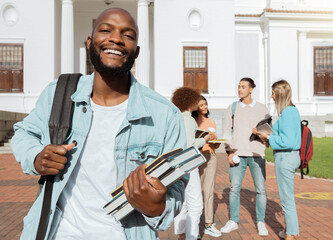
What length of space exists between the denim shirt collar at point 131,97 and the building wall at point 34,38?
18276 millimetres

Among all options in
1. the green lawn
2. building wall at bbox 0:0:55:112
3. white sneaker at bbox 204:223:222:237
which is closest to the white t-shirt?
white sneaker at bbox 204:223:222:237

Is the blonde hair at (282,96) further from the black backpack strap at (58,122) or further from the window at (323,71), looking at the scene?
the window at (323,71)

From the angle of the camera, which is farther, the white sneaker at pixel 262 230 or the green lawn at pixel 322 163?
the green lawn at pixel 322 163

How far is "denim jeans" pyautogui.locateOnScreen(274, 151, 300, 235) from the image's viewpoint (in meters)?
3.73

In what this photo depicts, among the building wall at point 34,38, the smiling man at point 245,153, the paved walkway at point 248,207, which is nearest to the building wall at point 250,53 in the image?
the building wall at point 34,38

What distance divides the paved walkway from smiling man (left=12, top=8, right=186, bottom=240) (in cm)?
303

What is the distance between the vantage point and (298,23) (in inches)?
863

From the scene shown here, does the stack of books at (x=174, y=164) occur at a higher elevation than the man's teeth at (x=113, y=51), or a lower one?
lower

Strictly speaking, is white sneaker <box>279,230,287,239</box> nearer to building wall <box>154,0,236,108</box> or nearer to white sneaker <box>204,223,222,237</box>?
white sneaker <box>204,223,222,237</box>

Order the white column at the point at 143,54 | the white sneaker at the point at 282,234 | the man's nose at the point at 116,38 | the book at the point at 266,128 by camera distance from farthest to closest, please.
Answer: the white column at the point at 143,54
the white sneaker at the point at 282,234
the book at the point at 266,128
the man's nose at the point at 116,38

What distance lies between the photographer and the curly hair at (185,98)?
414 cm

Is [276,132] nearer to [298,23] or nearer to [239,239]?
[239,239]

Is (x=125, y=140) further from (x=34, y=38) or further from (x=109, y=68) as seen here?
(x=34, y=38)

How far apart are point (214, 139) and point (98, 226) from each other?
3183 millimetres
